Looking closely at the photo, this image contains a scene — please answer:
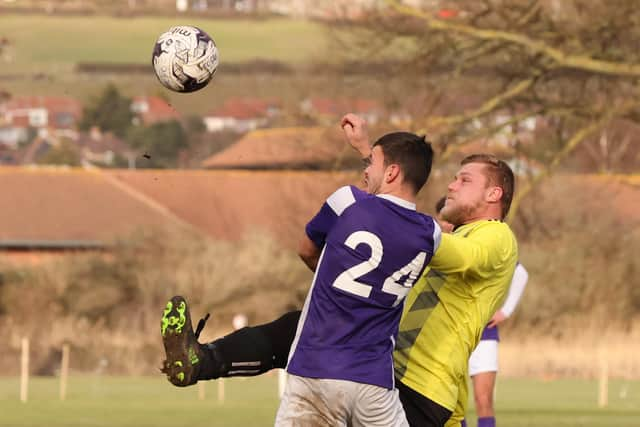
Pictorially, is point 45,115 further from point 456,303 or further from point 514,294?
point 456,303

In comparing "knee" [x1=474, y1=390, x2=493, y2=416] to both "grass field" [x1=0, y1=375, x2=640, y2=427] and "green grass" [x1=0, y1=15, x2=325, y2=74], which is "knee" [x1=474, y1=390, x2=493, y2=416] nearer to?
"grass field" [x1=0, y1=375, x2=640, y2=427]

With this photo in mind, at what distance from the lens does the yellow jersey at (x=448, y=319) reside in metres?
7.43

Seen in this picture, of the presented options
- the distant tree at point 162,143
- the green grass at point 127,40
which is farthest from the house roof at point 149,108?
the distant tree at point 162,143

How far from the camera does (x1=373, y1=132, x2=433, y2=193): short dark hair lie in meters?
6.83

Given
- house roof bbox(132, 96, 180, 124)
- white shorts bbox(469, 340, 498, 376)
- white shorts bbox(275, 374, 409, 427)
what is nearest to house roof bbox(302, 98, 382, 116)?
white shorts bbox(469, 340, 498, 376)

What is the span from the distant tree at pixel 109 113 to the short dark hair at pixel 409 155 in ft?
240

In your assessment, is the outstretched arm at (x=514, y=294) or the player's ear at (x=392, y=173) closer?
the player's ear at (x=392, y=173)

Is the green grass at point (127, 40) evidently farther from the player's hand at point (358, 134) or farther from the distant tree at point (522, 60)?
the player's hand at point (358, 134)

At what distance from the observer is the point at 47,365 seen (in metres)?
34.0

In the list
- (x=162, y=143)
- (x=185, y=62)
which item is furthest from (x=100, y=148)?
(x=185, y=62)

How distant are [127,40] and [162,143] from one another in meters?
13.7

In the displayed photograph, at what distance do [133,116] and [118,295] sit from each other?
4328 centimetres

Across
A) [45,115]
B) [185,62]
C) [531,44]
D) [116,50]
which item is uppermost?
[116,50]

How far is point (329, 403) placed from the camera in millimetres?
6824
